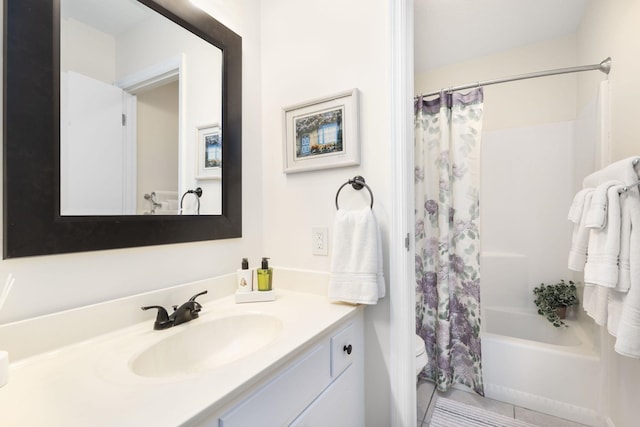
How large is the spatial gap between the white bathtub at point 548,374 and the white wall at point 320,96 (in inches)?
40.5

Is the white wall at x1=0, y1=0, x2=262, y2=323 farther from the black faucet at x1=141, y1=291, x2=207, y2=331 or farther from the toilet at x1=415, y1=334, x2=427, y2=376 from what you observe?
the toilet at x1=415, y1=334, x2=427, y2=376

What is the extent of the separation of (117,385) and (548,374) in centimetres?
207

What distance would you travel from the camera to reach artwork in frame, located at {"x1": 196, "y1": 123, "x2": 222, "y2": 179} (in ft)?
3.60

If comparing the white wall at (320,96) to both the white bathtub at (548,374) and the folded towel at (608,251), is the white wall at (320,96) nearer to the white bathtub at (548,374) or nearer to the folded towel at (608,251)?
the folded towel at (608,251)

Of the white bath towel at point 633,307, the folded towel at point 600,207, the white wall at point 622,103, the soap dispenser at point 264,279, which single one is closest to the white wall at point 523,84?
the white wall at point 622,103

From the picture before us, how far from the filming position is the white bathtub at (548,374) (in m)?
1.47

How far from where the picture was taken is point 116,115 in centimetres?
85

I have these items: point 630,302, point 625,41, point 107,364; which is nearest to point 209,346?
point 107,364

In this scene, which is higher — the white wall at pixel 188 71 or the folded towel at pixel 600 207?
the white wall at pixel 188 71

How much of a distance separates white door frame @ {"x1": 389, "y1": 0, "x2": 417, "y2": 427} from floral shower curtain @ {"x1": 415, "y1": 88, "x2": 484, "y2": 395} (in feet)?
2.77

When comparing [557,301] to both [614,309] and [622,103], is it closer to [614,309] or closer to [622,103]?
[614,309]

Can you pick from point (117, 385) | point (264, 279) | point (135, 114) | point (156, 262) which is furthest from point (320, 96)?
point (117, 385)

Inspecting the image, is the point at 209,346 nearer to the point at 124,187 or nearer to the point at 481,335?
the point at 124,187

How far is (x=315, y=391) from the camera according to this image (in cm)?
78
